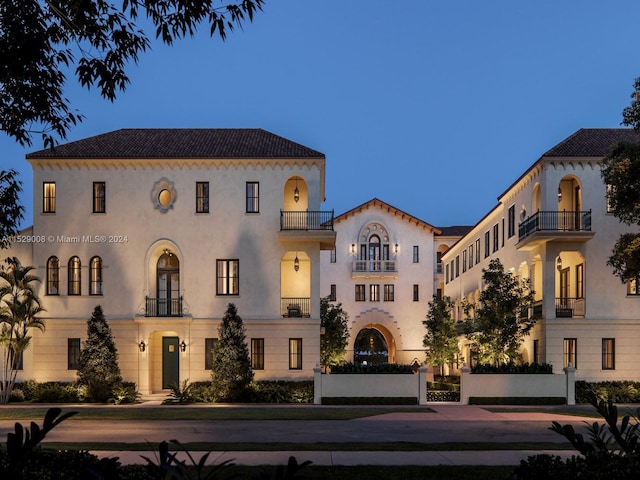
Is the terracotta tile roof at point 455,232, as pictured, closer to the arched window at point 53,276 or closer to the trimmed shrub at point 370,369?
the trimmed shrub at point 370,369

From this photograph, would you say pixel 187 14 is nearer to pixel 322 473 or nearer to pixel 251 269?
pixel 322 473

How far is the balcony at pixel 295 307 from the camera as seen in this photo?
35.9 meters

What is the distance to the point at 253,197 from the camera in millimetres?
36438

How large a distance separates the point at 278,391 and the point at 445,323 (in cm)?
2099

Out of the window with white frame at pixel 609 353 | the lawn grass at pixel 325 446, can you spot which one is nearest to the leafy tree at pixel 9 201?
the lawn grass at pixel 325 446

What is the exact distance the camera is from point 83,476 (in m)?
4.12

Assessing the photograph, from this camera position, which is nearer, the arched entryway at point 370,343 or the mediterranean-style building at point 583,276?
the mediterranean-style building at point 583,276

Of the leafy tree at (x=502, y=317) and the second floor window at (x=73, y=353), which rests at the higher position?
the leafy tree at (x=502, y=317)

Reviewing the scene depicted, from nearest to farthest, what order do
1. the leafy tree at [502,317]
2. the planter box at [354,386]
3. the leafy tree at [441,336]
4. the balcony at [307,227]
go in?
the planter box at [354,386] < the leafy tree at [502,317] < the balcony at [307,227] < the leafy tree at [441,336]

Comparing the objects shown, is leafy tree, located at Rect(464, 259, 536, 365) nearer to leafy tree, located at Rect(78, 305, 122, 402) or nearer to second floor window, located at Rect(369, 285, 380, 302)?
leafy tree, located at Rect(78, 305, 122, 402)

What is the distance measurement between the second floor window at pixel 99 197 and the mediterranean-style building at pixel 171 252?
5 centimetres

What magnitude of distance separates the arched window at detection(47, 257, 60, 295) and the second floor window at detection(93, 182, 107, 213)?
3.18 m

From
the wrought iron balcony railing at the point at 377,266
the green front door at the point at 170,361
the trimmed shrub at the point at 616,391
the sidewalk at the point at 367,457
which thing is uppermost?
the wrought iron balcony railing at the point at 377,266

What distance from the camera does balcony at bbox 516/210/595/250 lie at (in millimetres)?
34188
